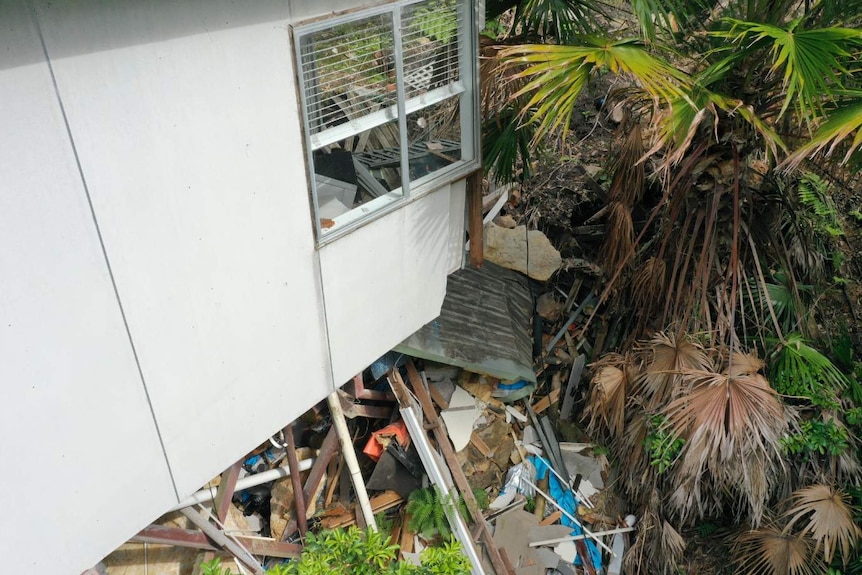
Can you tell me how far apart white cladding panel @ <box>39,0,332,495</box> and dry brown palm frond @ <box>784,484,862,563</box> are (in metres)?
4.12

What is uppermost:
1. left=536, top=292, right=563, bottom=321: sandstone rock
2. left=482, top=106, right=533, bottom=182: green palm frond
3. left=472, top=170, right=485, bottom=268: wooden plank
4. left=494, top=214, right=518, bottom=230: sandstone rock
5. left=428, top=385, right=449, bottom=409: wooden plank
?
left=482, top=106, right=533, bottom=182: green palm frond

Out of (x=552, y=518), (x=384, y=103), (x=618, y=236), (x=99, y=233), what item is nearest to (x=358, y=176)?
(x=384, y=103)

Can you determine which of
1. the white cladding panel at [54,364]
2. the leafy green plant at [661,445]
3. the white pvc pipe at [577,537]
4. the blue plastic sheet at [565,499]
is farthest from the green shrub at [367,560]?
the blue plastic sheet at [565,499]

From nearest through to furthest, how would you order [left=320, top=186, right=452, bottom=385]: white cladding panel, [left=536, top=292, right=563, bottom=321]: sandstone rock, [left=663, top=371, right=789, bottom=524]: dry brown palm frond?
1. [left=320, top=186, right=452, bottom=385]: white cladding panel
2. [left=663, top=371, right=789, bottom=524]: dry brown palm frond
3. [left=536, top=292, right=563, bottom=321]: sandstone rock

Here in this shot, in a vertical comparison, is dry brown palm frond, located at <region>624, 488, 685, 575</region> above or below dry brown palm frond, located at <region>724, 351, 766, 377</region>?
below

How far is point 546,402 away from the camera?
7.41 metres

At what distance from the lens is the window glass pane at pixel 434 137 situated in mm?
5012

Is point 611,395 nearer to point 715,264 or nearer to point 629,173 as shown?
point 715,264

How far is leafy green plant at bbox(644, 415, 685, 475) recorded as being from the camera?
556 centimetres

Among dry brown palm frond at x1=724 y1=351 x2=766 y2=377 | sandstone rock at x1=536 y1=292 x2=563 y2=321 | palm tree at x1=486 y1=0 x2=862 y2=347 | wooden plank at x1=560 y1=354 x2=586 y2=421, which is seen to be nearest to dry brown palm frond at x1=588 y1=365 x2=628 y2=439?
palm tree at x1=486 y1=0 x2=862 y2=347

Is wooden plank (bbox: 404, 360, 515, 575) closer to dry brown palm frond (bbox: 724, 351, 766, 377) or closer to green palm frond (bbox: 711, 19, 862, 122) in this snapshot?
dry brown palm frond (bbox: 724, 351, 766, 377)

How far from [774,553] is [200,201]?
5213 mm

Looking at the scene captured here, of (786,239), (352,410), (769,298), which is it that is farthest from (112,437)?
(786,239)

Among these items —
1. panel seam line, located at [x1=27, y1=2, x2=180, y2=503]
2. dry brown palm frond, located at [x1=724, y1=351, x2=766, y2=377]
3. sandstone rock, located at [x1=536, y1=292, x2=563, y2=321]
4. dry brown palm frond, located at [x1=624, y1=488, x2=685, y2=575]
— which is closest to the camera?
panel seam line, located at [x1=27, y1=2, x2=180, y2=503]
